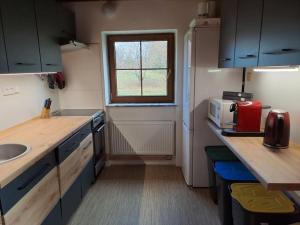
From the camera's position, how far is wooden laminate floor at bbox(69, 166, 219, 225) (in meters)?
2.13

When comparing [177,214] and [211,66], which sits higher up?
[211,66]

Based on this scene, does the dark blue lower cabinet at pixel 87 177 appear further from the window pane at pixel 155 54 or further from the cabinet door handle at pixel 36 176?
the window pane at pixel 155 54

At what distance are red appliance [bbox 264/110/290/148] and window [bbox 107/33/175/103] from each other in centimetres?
181

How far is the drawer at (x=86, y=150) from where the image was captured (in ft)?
7.67

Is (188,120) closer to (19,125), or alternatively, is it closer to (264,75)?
(264,75)

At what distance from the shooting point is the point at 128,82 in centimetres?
328

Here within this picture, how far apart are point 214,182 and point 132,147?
4.50 ft

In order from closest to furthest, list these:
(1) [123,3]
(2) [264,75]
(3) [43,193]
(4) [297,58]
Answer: (4) [297,58] → (3) [43,193] → (2) [264,75] → (1) [123,3]

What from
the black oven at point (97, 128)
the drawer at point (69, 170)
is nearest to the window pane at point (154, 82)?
the black oven at point (97, 128)

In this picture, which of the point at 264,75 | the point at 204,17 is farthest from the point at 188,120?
the point at 204,17

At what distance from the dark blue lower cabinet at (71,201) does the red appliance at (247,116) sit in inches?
62.4

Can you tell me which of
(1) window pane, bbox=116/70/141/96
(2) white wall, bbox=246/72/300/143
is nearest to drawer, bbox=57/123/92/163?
(1) window pane, bbox=116/70/141/96

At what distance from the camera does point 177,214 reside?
7.22 ft

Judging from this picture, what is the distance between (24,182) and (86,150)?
1113mm
